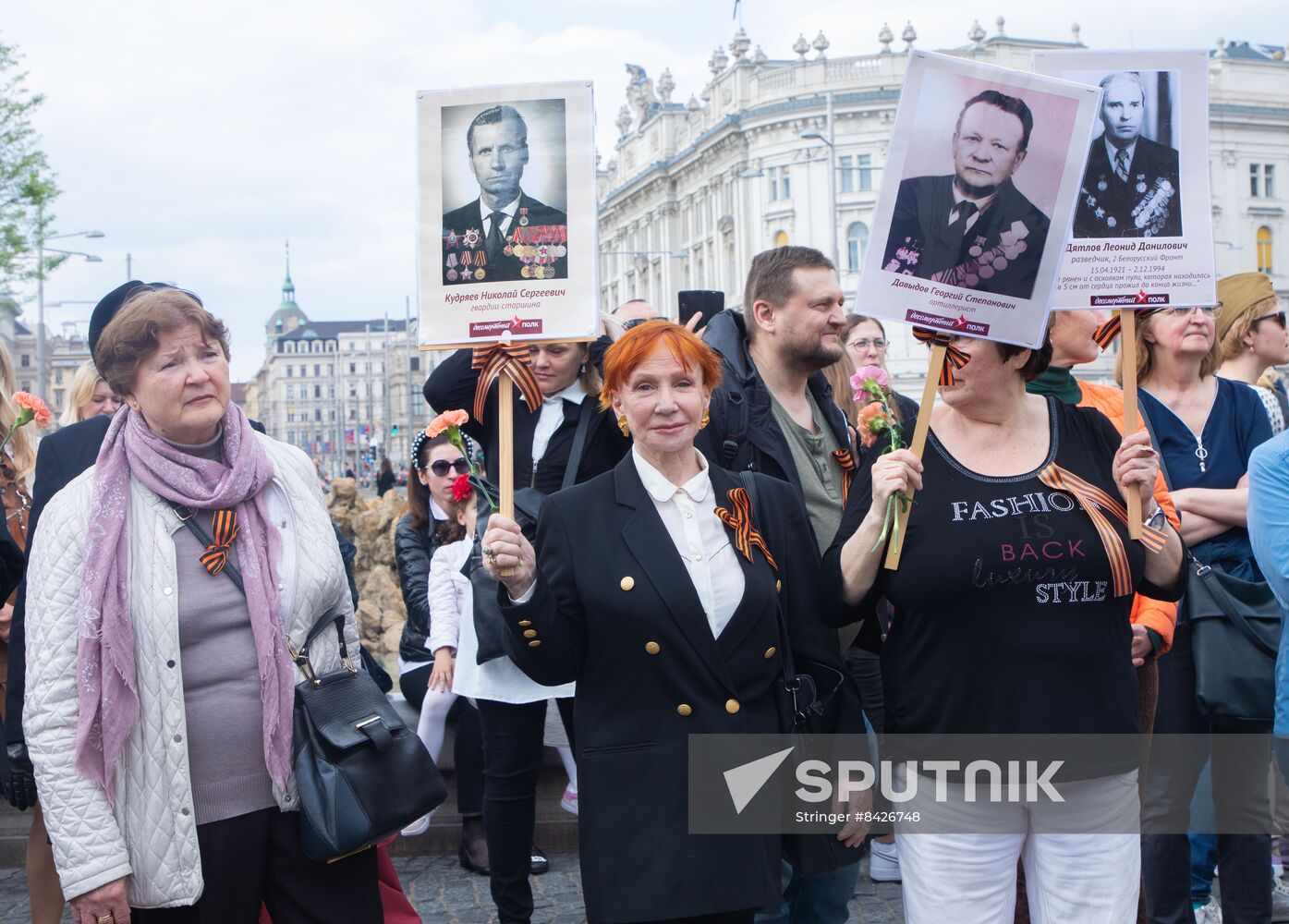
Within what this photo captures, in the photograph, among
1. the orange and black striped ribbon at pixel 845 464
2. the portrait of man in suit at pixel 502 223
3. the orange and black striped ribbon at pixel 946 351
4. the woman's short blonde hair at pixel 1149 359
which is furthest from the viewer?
the woman's short blonde hair at pixel 1149 359

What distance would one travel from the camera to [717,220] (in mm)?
76688

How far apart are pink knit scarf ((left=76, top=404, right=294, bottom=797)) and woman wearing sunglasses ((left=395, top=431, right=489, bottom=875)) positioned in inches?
100

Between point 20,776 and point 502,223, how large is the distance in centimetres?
219

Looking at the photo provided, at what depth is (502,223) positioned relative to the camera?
12.8ft

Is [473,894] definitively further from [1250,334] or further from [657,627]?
[1250,334]

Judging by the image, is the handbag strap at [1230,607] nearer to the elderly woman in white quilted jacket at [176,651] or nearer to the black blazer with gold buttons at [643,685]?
the black blazer with gold buttons at [643,685]

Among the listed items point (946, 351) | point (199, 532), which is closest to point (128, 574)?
point (199, 532)

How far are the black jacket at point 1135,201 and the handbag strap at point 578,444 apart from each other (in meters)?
1.91

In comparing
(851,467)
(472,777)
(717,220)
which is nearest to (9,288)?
(472,777)

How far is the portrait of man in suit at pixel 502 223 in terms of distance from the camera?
3.86 metres

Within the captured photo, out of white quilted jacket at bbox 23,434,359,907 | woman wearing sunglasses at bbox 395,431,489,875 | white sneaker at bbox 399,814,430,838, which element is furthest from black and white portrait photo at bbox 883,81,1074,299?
white sneaker at bbox 399,814,430,838

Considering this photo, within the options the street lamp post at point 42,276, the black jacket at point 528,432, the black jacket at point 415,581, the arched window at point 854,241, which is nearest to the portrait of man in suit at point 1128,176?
the black jacket at point 528,432

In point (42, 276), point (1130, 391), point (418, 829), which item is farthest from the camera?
point (42, 276)

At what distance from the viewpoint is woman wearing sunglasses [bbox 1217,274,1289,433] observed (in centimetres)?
554
